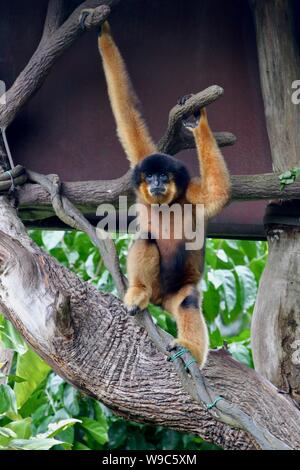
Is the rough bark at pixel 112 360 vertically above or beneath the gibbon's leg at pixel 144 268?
beneath

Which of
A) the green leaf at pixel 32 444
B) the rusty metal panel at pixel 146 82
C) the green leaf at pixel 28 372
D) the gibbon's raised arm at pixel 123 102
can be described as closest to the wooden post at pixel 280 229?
the rusty metal panel at pixel 146 82

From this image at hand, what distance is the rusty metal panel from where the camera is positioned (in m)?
5.65

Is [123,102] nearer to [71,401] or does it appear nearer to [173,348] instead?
[173,348]

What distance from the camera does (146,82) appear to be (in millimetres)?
5699

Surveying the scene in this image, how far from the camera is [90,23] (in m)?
4.98

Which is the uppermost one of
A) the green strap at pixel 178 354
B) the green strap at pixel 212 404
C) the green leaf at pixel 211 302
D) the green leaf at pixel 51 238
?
the green leaf at pixel 51 238

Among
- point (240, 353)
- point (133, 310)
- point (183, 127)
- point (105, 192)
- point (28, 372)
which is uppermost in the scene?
point (183, 127)

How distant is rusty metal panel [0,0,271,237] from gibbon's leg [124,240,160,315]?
0.90m

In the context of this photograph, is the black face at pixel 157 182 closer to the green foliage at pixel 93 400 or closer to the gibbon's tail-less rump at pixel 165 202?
the gibbon's tail-less rump at pixel 165 202

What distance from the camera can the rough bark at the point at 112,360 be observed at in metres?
4.46

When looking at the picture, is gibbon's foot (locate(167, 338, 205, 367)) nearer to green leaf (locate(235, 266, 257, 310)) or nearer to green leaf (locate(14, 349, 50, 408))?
green leaf (locate(14, 349, 50, 408))

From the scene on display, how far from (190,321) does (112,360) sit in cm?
48

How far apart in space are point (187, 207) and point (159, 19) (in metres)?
1.48

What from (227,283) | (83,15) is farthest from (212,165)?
(227,283)
